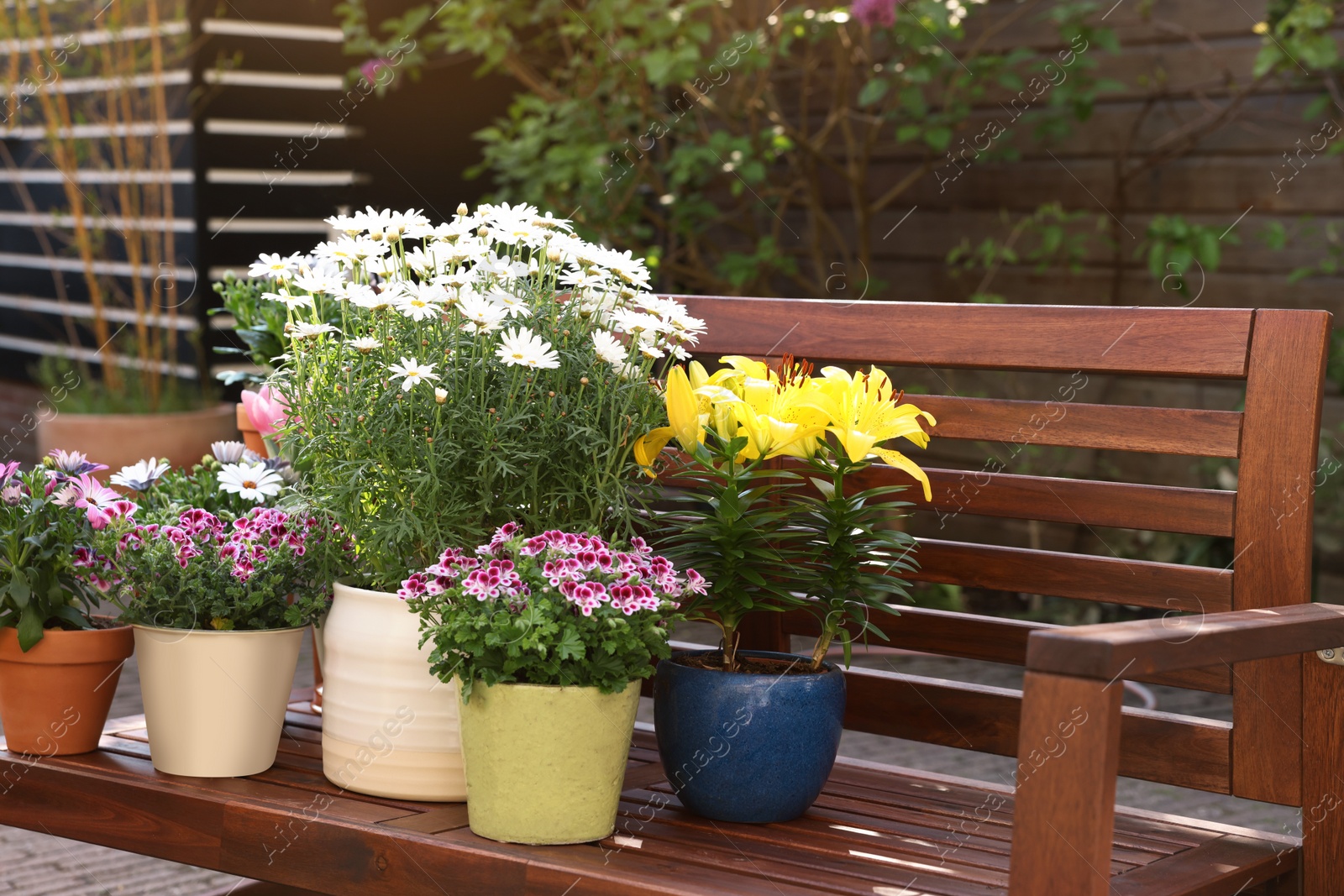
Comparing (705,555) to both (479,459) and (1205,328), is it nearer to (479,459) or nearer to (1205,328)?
(479,459)

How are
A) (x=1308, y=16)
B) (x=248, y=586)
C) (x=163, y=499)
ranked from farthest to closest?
(x=1308, y=16), (x=163, y=499), (x=248, y=586)

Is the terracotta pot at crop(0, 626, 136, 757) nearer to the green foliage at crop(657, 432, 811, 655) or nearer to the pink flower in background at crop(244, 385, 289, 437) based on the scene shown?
the pink flower in background at crop(244, 385, 289, 437)

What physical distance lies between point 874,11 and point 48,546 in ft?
9.76

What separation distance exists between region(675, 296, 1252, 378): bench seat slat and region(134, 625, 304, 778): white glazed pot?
2.48ft

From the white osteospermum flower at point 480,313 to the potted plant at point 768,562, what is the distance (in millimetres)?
186

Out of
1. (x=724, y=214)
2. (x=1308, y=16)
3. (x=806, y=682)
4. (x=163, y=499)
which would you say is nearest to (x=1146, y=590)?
(x=806, y=682)

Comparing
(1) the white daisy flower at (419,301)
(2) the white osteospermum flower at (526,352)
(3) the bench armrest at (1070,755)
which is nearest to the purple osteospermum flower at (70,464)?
(1) the white daisy flower at (419,301)

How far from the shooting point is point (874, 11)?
3.94 metres

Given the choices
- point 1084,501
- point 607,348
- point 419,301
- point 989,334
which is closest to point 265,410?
point 419,301

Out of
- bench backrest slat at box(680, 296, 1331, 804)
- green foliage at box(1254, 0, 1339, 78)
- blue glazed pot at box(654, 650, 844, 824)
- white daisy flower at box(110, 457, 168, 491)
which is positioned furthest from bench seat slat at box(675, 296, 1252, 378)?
green foliage at box(1254, 0, 1339, 78)

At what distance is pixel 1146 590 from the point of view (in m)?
1.65

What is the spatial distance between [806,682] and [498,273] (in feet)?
1.79

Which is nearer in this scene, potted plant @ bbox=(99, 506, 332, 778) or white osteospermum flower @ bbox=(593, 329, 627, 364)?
white osteospermum flower @ bbox=(593, 329, 627, 364)

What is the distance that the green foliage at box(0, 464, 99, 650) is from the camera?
1.58 metres
